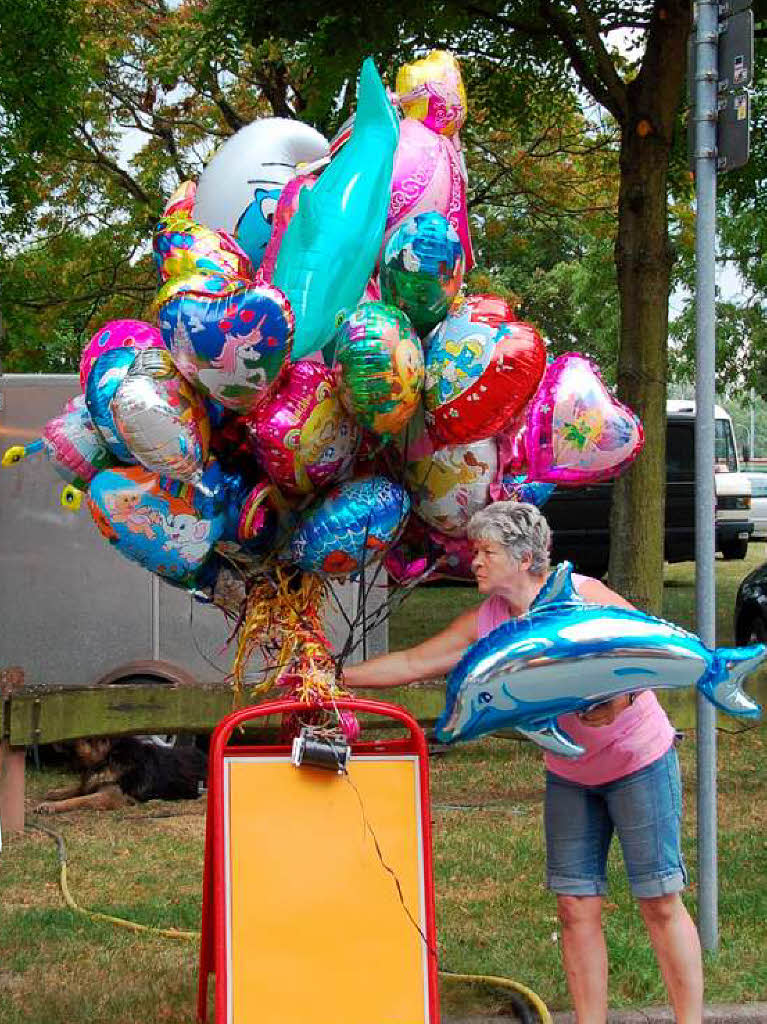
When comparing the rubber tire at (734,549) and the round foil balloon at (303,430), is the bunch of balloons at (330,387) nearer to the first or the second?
the round foil balloon at (303,430)

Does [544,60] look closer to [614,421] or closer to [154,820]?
[154,820]

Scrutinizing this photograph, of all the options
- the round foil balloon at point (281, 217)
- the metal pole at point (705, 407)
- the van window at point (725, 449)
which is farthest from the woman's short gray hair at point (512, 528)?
the van window at point (725, 449)

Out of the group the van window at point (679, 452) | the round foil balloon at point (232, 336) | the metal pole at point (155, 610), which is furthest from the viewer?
the van window at point (679, 452)

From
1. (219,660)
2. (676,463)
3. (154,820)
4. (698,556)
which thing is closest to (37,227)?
(676,463)

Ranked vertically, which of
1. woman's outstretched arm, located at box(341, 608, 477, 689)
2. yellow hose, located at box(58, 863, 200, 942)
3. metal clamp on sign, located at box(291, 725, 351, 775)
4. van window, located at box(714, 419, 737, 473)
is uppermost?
van window, located at box(714, 419, 737, 473)

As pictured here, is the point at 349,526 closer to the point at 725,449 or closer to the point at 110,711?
the point at 110,711

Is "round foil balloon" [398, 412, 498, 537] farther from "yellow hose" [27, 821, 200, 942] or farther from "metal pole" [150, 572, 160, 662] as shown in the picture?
"metal pole" [150, 572, 160, 662]

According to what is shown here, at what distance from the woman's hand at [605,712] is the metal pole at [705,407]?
3.83 feet

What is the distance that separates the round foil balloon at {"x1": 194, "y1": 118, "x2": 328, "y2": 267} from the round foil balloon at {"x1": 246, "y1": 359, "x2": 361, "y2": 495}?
57 centimetres

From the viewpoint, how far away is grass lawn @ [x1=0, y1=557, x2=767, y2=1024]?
4.86 m

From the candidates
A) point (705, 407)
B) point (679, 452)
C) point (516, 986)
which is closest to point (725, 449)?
point (679, 452)

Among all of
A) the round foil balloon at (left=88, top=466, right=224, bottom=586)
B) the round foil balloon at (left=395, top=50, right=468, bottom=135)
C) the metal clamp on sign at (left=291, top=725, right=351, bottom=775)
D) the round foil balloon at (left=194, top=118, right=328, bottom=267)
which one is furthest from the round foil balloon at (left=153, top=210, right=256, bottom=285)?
the metal clamp on sign at (left=291, top=725, right=351, bottom=775)

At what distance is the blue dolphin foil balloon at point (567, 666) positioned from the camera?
3.66 meters

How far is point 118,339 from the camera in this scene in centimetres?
389
